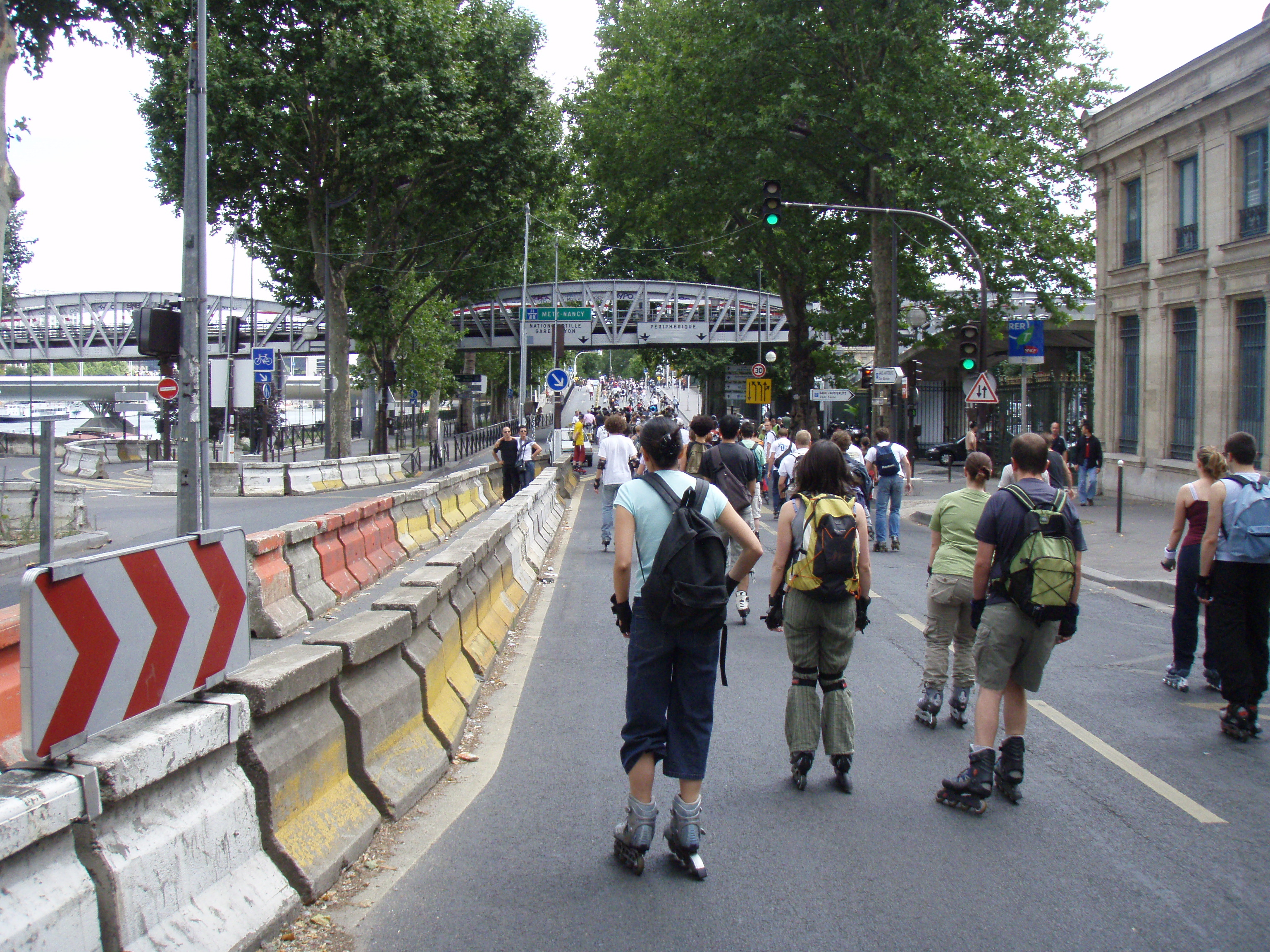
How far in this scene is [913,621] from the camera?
9977 mm

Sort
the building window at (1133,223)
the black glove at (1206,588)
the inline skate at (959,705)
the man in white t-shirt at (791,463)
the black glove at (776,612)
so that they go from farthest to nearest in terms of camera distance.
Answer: the building window at (1133,223) < the man in white t-shirt at (791,463) < the black glove at (1206,588) < the inline skate at (959,705) < the black glove at (776,612)

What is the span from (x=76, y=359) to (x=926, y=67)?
58793mm

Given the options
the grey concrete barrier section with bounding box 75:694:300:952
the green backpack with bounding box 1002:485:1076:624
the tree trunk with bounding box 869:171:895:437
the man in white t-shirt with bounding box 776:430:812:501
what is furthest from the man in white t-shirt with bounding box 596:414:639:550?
the tree trunk with bounding box 869:171:895:437

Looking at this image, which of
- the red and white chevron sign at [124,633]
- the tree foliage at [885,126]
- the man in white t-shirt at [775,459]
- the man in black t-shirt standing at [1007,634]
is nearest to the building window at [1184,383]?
the tree foliage at [885,126]

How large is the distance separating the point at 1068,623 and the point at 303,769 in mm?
3476

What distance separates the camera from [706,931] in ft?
12.4

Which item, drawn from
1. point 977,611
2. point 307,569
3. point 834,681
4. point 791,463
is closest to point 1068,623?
point 977,611

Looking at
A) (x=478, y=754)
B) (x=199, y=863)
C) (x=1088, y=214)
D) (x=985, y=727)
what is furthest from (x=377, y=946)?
(x=1088, y=214)

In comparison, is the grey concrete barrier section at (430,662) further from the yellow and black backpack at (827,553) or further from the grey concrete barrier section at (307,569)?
the grey concrete barrier section at (307,569)

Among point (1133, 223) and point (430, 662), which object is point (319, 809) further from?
point (1133, 223)

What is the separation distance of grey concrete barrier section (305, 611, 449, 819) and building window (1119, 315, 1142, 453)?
858 inches

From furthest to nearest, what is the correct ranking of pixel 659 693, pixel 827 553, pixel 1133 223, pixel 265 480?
pixel 265 480 < pixel 1133 223 < pixel 827 553 < pixel 659 693

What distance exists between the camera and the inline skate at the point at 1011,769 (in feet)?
16.9

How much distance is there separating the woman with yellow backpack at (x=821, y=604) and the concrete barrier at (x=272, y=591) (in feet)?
17.7
